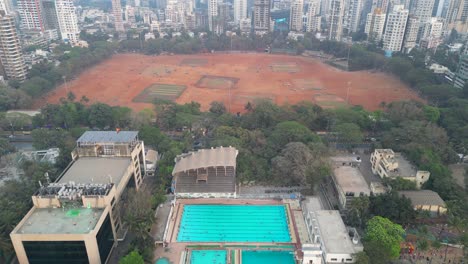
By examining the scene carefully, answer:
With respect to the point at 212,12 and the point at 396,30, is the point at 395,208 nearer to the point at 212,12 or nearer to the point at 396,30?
the point at 396,30

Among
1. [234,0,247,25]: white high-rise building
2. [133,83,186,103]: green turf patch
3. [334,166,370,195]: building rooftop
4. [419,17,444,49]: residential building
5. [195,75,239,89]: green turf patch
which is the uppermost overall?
[234,0,247,25]: white high-rise building

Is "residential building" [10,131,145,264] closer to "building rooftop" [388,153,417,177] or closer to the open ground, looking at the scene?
"building rooftop" [388,153,417,177]

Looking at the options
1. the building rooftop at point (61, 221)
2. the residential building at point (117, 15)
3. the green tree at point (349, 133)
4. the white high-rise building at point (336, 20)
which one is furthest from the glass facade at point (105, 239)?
the residential building at point (117, 15)

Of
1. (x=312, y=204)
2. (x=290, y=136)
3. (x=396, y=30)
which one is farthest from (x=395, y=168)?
(x=396, y=30)

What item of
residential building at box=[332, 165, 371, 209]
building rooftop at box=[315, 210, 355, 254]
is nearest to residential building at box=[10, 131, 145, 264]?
building rooftop at box=[315, 210, 355, 254]

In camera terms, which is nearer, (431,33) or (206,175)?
(206,175)

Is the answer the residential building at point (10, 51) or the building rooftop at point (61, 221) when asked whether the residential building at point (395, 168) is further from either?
the residential building at point (10, 51)

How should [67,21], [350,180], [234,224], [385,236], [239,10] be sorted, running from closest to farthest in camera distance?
[385,236] → [234,224] → [350,180] → [67,21] → [239,10]

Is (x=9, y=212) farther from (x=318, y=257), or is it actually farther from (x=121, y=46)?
(x=121, y=46)
